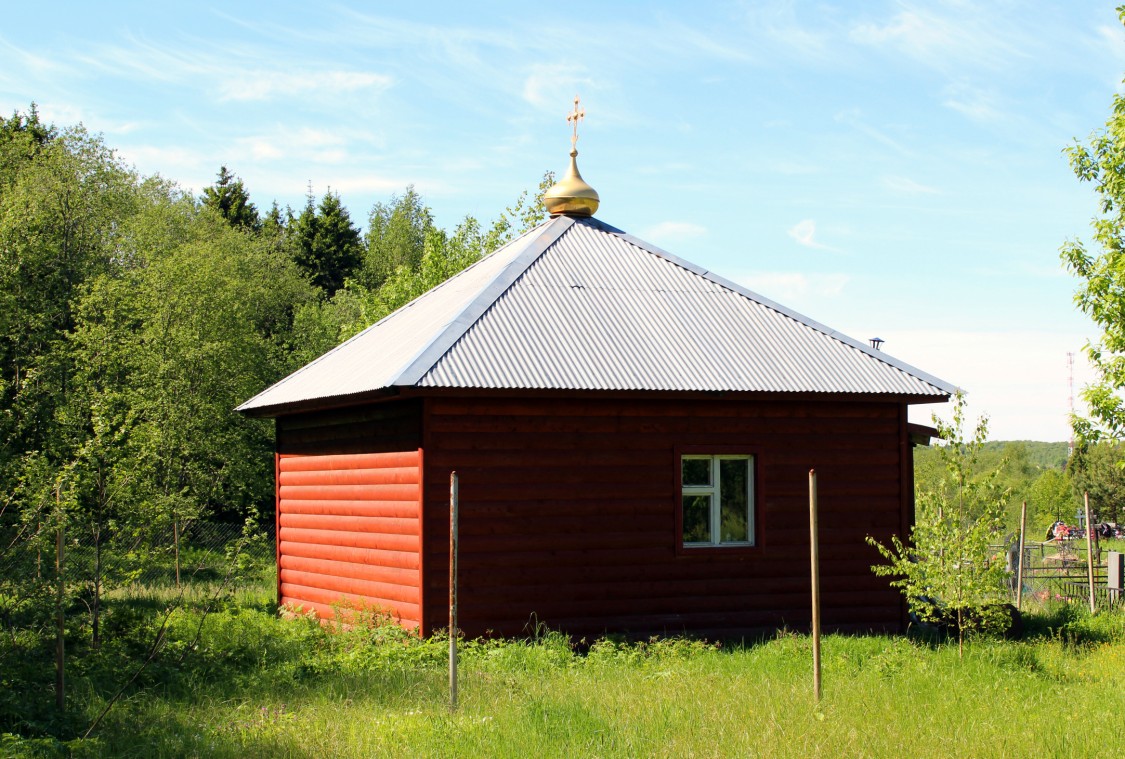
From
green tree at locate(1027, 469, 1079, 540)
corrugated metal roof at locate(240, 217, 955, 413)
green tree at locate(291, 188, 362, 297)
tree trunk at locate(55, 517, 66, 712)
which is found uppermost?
green tree at locate(291, 188, 362, 297)

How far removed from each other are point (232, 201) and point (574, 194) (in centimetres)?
4502

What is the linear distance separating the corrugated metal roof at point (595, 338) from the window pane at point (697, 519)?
1625mm

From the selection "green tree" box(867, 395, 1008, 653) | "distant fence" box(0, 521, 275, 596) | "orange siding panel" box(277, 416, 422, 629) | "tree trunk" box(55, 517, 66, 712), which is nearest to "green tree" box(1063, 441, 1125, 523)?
"green tree" box(867, 395, 1008, 653)

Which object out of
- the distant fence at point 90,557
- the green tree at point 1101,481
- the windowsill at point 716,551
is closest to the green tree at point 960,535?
the windowsill at point 716,551

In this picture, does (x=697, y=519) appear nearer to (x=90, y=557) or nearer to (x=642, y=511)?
(x=642, y=511)

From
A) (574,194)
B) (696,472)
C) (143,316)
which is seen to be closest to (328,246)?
(143,316)

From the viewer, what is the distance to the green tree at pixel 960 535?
12906 mm

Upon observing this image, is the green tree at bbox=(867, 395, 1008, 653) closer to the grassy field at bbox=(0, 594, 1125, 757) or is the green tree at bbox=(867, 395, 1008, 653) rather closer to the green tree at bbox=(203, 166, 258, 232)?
the grassy field at bbox=(0, 594, 1125, 757)

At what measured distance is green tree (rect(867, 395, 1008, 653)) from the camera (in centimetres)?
1291

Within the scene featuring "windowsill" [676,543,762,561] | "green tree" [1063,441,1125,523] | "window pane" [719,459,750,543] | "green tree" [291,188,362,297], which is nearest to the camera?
"windowsill" [676,543,762,561]

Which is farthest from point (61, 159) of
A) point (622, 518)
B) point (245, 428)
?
point (622, 518)

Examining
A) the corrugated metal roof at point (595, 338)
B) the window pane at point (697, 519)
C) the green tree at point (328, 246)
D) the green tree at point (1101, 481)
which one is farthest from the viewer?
the green tree at point (1101, 481)

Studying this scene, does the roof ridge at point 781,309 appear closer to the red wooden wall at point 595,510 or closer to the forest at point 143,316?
the red wooden wall at point 595,510

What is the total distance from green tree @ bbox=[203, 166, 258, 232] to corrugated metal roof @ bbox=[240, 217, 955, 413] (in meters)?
43.2
